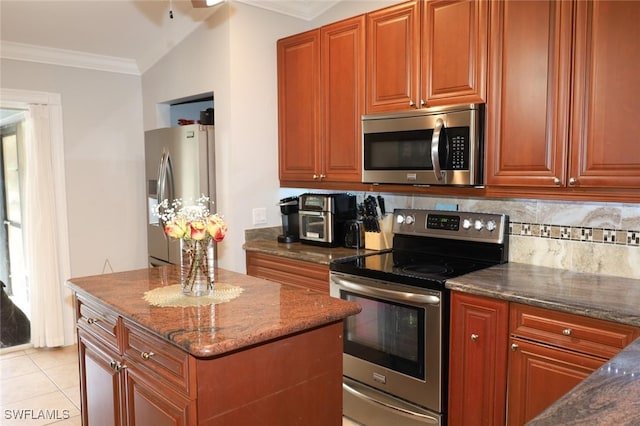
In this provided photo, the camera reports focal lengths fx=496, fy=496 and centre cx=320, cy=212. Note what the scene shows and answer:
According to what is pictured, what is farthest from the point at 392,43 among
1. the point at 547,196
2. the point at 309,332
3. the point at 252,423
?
the point at 252,423

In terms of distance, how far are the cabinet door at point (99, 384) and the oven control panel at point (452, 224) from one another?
6.11 ft

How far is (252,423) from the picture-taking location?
1644 mm

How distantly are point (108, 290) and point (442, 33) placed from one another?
2.12 meters

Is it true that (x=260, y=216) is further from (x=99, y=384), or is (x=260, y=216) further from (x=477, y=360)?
(x=477, y=360)

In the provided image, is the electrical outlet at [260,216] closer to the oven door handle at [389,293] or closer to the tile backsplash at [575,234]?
the oven door handle at [389,293]

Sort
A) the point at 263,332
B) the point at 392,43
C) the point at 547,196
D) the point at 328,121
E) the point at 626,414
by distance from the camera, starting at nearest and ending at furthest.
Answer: the point at 626,414 < the point at 263,332 < the point at 547,196 < the point at 392,43 < the point at 328,121

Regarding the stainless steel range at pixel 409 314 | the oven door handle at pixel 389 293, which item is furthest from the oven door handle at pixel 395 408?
the oven door handle at pixel 389 293

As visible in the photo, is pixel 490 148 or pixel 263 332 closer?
pixel 263 332

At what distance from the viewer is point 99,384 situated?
213 centimetres

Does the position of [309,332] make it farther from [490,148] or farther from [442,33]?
[442,33]

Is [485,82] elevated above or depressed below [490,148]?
above

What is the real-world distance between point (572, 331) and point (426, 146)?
1.21 meters

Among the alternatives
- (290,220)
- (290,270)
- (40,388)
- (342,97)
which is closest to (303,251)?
(290,270)

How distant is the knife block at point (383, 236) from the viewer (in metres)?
3.23
